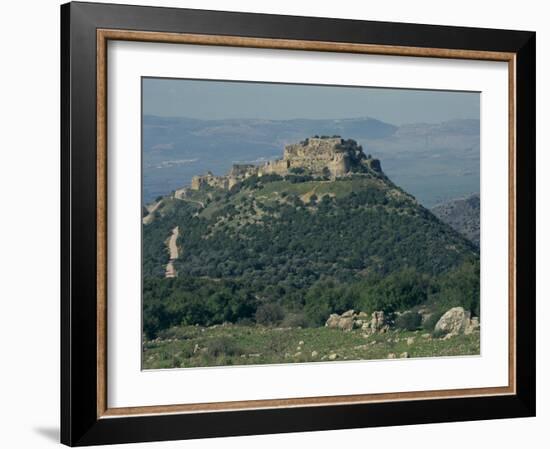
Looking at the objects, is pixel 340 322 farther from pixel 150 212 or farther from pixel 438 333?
pixel 150 212

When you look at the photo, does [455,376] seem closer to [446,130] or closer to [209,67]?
[446,130]

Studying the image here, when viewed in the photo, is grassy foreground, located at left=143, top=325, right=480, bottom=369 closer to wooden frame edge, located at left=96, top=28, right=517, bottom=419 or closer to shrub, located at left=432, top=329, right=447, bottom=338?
shrub, located at left=432, top=329, right=447, bottom=338

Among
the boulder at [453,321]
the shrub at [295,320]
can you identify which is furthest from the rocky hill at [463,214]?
the shrub at [295,320]

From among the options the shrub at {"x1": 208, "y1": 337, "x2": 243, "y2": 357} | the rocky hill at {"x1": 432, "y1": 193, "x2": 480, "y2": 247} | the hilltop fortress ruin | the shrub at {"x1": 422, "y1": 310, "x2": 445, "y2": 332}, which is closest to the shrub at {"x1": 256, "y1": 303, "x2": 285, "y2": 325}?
the shrub at {"x1": 208, "y1": 337, "x2": 243, "y2": 357}

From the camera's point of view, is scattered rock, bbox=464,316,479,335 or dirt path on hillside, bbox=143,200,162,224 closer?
dirt path on hillside, bbox=143,200,162,224

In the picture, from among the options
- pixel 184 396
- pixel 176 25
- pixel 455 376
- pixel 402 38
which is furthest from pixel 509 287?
pixel 176 25

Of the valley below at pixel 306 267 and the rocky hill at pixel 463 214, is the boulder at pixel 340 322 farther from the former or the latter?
the rocky hill at pixel 463 214
